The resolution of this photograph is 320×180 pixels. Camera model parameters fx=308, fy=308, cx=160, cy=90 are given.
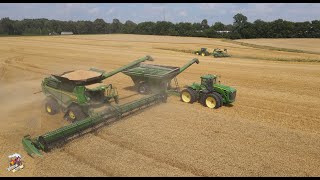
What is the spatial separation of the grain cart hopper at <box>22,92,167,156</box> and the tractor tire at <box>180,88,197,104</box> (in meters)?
1.36

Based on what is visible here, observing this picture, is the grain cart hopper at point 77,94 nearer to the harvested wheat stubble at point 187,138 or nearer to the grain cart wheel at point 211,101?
the harvested wheat stubble at point 187,138

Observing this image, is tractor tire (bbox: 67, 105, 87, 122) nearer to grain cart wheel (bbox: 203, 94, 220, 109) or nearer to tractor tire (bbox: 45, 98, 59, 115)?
Result: tractor tire (bbox: 45, 98, 59, 115)

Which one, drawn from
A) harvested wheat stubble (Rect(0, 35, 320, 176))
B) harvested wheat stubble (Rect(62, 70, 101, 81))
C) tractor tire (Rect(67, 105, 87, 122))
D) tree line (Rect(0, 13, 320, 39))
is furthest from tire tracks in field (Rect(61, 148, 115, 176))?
tree line (Rect(0, 13, 320, 39))

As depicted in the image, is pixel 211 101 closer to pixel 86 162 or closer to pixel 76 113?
pixel 76 113

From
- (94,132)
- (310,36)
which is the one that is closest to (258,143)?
(94,132)

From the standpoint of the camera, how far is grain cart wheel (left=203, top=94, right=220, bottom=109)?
1329 cm

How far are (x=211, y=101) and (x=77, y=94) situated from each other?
226 inches

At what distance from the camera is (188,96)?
1423 cm

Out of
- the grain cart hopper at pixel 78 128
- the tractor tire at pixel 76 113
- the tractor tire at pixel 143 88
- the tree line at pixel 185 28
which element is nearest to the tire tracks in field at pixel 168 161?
the grain cart hopper at pixel 78 128

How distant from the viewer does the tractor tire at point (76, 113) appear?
450 inches

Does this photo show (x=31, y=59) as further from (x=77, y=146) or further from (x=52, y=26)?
(x=52, y=26)

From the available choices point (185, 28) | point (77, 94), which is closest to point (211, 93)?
point (77, 94)

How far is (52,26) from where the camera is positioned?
110m

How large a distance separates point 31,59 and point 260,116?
2410 cm
